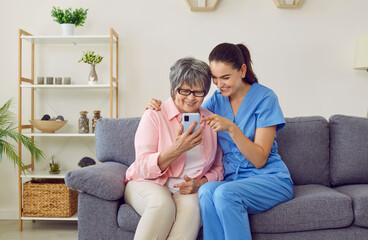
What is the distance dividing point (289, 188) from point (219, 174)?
1.08 feet

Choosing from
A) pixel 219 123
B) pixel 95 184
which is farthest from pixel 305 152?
pixel 95 184

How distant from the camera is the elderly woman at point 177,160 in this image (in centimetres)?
153

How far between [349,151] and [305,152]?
0.24 metres

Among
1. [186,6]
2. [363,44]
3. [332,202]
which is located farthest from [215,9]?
[332,202]

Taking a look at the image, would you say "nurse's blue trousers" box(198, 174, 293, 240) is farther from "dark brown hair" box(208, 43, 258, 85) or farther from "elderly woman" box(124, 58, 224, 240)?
"dark brown hair" box(208, 43, 258, 85)

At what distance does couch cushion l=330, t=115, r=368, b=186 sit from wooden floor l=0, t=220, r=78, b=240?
5.95 ft

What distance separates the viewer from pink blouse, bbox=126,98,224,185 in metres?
1.66

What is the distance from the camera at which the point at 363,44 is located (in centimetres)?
278

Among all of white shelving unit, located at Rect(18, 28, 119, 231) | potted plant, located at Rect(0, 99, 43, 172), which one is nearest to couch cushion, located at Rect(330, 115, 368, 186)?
white shelving unit, located at Rect(18, 28, 119, 231)

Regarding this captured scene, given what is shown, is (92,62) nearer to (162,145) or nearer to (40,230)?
(40,230)

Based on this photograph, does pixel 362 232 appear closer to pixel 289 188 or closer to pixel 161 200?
pixel 289 188

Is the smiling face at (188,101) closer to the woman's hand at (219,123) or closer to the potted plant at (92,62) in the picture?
the woman's hand at (219,123)

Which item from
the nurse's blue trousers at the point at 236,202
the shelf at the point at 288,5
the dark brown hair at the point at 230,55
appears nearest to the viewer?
the nurse's blue trousers at the point at 236,202

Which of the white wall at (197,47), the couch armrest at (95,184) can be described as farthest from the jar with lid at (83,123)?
the couch armrest at (95,184)
